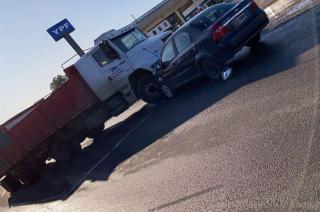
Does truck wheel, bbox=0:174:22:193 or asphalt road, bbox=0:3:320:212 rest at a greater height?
truck wheel, bbox=0:174:22:193

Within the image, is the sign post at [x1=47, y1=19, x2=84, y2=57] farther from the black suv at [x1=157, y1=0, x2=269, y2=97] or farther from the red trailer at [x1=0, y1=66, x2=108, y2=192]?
the black suv at [x1=157, y1=0, x2=269, y2=97]

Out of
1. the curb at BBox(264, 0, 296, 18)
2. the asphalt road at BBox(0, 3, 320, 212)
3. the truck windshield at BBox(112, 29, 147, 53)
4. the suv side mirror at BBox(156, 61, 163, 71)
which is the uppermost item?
the truck windshield at BBox(112, 29, 147, 53)

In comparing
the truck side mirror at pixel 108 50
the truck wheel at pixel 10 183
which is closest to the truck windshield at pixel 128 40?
the truck side mirror at pixel 108 50

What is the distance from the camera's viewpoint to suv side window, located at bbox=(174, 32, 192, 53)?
11909mm

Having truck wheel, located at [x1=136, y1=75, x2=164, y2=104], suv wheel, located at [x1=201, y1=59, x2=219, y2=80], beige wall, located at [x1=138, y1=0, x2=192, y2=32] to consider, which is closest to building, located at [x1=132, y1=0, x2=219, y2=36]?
beige wall, located at [x1=138, y1=0, x2=192, y2=32]

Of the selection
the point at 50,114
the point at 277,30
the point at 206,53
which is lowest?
the point at 277,30

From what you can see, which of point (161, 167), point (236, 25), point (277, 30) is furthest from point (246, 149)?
point (277, 30)

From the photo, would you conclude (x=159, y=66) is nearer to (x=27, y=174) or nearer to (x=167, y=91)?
(x=167, y=91)

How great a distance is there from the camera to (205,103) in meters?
11.0

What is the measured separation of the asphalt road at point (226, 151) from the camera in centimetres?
573

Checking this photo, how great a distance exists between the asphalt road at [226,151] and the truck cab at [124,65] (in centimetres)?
135

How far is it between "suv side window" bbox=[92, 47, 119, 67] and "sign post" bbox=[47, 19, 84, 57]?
2705cm

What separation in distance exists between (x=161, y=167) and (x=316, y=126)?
3603 mm

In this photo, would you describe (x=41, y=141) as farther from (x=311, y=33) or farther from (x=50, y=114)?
(x=311, y=33)
